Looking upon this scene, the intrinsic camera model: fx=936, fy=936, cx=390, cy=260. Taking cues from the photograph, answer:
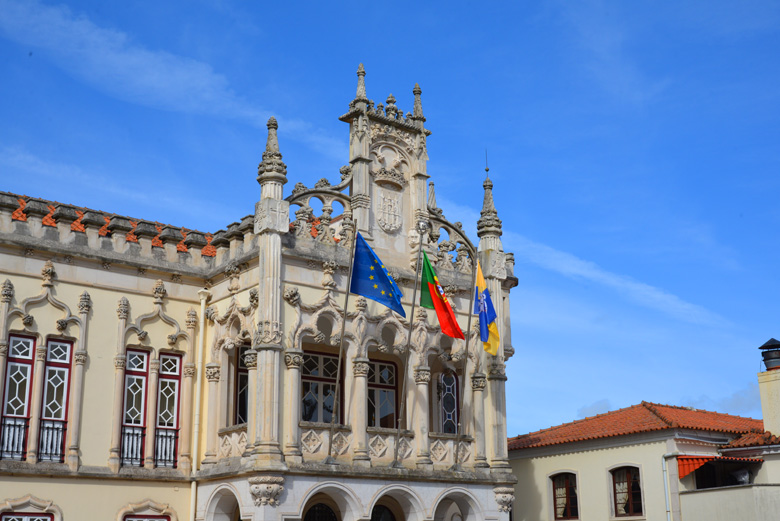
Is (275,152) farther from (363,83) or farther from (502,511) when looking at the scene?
(502,511)

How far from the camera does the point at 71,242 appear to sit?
23.0 metres

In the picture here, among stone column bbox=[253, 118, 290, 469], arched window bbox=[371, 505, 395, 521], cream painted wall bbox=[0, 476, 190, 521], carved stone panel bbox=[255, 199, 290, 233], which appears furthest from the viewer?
arched window bbox=[371, 505, 395, 521]

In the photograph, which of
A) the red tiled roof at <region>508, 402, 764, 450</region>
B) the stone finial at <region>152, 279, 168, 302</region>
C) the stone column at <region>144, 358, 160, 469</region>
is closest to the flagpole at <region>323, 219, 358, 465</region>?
the stone column at <region>144, 358, 160, 469</region>

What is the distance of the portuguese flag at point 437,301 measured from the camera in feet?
76.4

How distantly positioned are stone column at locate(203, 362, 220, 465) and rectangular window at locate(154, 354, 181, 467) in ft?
2.69

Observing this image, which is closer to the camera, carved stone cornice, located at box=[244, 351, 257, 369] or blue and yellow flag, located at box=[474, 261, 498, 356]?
carved stone cornice, located at box=[244, 351, 257, 369]

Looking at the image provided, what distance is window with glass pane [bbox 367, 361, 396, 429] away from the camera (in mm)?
25328

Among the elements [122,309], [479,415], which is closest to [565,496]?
[479,415]

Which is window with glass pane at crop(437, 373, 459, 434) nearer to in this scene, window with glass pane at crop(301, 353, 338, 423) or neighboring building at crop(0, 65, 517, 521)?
neighboring building at crop(0, 65, 517, 521)

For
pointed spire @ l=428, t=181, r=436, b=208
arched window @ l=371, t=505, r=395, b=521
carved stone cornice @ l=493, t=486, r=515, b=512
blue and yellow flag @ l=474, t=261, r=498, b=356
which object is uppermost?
pointed spire @ l=428, t=181, r=436, b=208

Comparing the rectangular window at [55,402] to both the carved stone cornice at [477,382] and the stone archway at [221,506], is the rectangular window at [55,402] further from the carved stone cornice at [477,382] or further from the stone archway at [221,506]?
the carved stone cornice at [477,382]

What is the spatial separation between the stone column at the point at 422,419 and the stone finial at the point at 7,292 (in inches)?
392

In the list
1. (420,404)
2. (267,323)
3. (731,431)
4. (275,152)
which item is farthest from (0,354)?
(731,431)

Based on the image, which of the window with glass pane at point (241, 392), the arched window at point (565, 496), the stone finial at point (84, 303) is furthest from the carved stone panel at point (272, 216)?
the arched window at point (565, 496)
